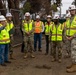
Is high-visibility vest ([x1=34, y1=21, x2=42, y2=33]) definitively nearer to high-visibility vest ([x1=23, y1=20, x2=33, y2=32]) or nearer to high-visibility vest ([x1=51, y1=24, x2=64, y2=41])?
high-visibility vest ([x1=23, y1=20, x2=33, y2=32])

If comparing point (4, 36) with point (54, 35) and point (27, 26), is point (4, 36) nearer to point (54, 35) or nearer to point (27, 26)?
point (27, 26)

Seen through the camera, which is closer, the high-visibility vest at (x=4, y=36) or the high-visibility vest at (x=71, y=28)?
the high-visibility vest at (x=71, y=28)

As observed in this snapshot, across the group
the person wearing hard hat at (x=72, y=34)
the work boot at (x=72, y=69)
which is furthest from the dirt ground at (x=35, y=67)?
the person wearing hard hat at (x=72, y=34)

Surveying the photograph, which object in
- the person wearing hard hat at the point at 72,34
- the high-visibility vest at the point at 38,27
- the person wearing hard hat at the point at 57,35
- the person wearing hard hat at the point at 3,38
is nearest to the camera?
the person wearing hard hat at the point at 72,34

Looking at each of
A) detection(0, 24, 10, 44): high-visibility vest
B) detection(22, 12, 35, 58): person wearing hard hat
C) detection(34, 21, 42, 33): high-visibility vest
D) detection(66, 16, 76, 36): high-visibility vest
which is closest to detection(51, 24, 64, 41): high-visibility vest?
detection(22, 12, 35, 58): person wearing hard hat

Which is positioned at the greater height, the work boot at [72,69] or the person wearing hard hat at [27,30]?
the person wearing hard hat at [27,30]

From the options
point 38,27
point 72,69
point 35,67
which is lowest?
point 35,67

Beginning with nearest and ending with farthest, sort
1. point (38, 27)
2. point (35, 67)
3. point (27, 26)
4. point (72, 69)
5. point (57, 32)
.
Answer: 1. point (72, 69)
2. point (35, 67)
3. point (57, 32)
4. point (27, 26)
5. point (38, 27)

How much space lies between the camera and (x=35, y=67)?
10.7 m

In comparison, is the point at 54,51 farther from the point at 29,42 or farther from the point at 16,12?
the point at 16,12

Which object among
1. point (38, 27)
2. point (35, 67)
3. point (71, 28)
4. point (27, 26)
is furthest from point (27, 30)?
point (71, 28)

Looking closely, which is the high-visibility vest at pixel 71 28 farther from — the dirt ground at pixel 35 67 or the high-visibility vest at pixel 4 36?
the high-visibility vest at pixel 4 36

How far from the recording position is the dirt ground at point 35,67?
32.0ft

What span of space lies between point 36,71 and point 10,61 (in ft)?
6.78
